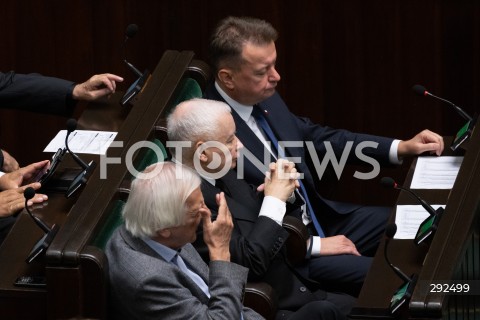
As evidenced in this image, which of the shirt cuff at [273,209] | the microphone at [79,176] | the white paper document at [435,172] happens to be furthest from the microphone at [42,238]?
the white paper document at [435,172]

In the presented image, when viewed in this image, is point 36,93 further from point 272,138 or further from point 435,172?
point 435,172

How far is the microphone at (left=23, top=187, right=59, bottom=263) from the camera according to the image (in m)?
2.90

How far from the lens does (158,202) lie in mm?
2715

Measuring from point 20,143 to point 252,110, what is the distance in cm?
131

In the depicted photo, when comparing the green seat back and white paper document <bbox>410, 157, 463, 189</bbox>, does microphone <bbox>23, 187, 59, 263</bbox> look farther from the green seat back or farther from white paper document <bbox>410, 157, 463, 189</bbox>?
white paper document <bbox>410, 157, 463, 189</bbox>

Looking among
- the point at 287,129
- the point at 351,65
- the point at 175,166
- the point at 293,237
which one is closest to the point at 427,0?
the point at 351,65

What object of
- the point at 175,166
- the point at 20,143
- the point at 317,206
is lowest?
the point at 20,143

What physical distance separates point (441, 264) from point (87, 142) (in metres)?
1.09

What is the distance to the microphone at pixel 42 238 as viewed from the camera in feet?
9.52

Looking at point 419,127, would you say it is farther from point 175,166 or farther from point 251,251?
point 175,166

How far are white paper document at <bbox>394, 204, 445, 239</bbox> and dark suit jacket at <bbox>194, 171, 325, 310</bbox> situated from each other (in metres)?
0.28

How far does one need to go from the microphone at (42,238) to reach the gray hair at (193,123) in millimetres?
396

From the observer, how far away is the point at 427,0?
14.3ft

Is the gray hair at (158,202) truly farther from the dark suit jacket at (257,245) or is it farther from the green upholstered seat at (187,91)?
the green upholstered seat at (187,91)
